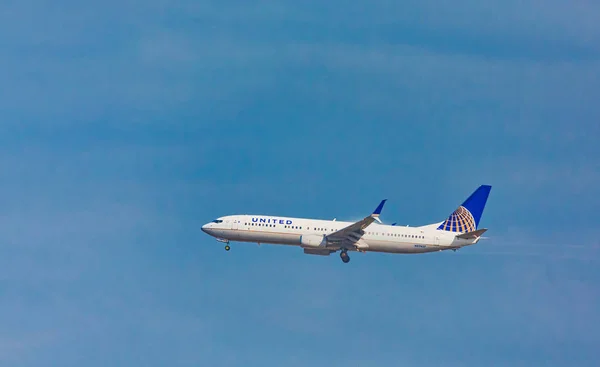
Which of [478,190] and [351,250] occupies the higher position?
[478,190]

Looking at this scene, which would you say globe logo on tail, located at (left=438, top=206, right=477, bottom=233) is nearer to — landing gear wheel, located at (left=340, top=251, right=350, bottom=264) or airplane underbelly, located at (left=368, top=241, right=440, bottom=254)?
airplane underbelly, located at (left=368, top=241, right=440, bottom=254)

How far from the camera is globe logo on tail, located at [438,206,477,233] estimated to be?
330ft

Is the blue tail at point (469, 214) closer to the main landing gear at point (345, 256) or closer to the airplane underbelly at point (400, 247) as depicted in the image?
the airplane underbelly at point (400, 247)

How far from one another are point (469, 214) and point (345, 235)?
55.2 ft

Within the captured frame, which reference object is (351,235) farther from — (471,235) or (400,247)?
(471,235)

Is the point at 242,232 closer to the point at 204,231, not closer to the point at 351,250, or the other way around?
the point at 204,231

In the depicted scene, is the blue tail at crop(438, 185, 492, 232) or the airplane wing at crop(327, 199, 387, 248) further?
the blue tail at crop(438, 185, 492, 232)

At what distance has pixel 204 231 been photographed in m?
104

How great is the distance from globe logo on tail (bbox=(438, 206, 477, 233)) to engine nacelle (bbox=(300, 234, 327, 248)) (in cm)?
1453

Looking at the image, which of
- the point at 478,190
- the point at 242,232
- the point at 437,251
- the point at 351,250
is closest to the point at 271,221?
the point at 242,232

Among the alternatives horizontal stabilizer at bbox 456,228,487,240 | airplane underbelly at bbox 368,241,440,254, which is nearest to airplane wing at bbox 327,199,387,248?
airplane underbelly at bbox 368,241,440,254

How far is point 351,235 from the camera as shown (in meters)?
97.8

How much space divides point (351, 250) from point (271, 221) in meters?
10.3

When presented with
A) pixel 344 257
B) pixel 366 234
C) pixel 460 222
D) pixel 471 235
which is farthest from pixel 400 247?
pixel 460 222
